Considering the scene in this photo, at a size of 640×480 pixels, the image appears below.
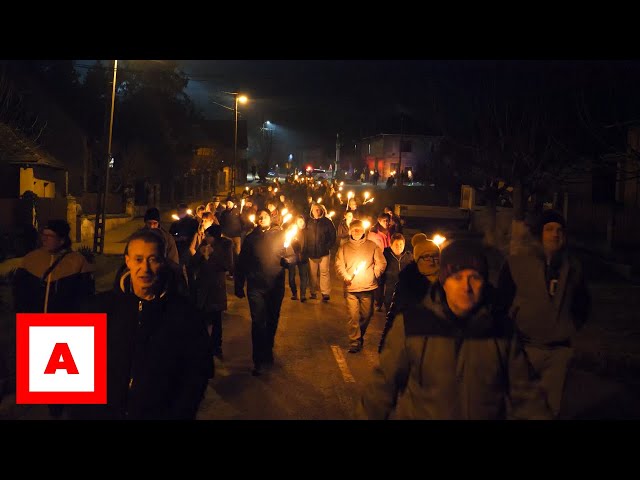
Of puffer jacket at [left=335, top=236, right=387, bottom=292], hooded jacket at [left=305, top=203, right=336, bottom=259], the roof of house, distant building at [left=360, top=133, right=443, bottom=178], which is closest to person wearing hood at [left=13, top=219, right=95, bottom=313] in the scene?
puffer jacket at [left=335, top=236, right=387, bottom=292]

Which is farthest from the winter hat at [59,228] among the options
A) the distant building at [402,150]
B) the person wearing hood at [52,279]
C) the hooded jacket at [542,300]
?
the distant building at [402,150]

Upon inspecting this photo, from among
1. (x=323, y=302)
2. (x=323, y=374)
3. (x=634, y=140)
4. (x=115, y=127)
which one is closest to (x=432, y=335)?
(x=323, y=374)

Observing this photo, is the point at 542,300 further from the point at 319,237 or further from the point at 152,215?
the point at 319,237

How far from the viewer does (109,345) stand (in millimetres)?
3406

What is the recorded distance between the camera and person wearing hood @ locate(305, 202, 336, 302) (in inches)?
494

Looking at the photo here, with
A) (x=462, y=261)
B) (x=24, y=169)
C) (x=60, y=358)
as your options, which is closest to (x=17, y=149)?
(x=24, y=169)

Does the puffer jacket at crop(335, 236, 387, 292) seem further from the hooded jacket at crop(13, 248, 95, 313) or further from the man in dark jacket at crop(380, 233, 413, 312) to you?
the hooded jacket at crop(13, 248, 95, 313)

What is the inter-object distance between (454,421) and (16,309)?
4083 mm

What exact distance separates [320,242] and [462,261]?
30.1 feet

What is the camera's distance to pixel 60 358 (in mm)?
4281

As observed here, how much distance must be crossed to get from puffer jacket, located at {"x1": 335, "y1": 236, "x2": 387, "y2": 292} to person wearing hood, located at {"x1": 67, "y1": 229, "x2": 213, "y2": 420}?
18.4ft

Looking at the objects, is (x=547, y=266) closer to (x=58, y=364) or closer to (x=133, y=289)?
(x=133, y=289)

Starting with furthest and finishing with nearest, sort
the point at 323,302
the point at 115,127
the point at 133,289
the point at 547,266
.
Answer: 1. the point at 115,127
2. the point at 323,302
3. the point at 547,266
4. the point at 133,289

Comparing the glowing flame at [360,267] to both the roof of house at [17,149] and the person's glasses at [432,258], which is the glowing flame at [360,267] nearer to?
the person's glasses at [432,258]
